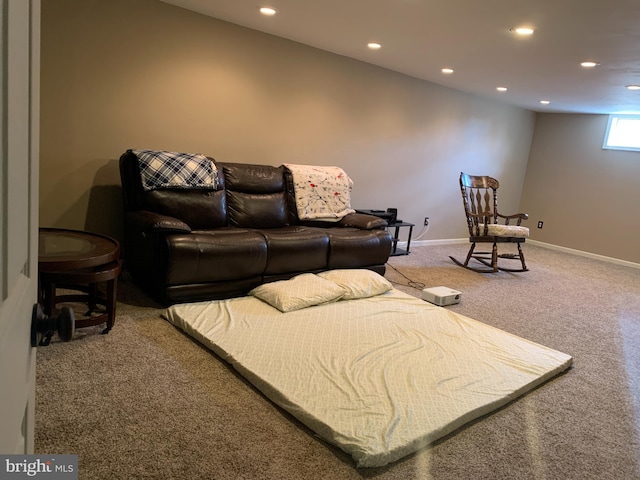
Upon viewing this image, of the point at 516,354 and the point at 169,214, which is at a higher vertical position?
the point at 169,214

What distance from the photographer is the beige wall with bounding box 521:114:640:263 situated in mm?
6379

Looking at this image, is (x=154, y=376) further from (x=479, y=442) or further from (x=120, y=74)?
(x=120, y=74)

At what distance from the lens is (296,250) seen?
339 centimetres

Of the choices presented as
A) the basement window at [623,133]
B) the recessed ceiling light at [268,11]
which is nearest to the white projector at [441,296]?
the recessed ceiling light at [268,11]

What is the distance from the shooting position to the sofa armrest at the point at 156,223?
2854mm

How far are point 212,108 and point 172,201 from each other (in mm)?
1109

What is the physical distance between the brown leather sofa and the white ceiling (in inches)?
49.4

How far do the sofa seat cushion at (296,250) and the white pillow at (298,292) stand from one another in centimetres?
13

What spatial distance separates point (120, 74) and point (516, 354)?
3431 mm

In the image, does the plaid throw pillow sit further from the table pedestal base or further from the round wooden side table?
the table pedestal base

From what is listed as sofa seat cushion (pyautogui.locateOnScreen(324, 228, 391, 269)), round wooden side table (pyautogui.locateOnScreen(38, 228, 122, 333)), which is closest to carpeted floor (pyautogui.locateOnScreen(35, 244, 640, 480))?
round wooden side table (pyautogui.locateOnScreen(38, 228, 122, 333))

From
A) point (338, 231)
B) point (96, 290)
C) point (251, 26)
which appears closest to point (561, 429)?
point (338, 231)

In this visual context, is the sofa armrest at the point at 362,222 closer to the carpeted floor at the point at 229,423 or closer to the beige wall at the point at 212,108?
the beige wall at the point at 212,108

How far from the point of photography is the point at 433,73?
16.6ft
